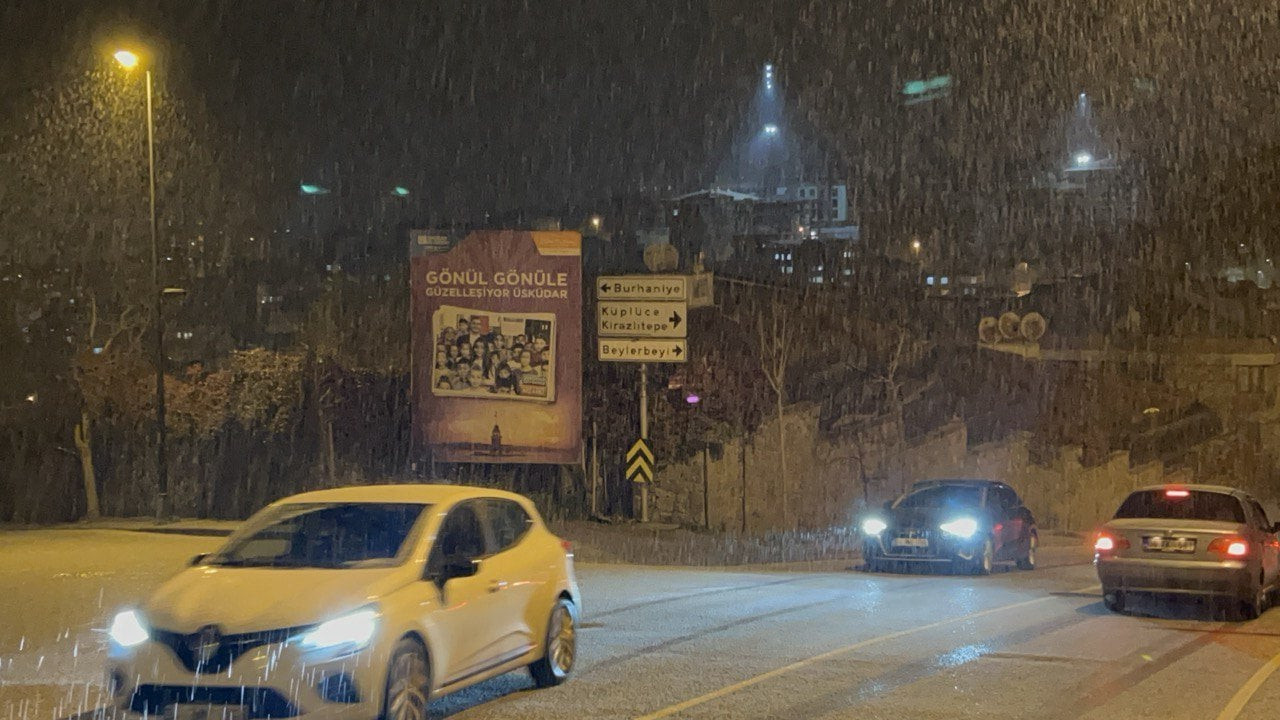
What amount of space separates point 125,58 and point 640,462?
13.2 m

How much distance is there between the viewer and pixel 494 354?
1052 inches

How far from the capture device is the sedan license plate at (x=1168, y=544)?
13.9 metres

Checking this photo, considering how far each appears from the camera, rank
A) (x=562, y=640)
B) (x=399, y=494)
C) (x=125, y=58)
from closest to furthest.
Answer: (x=399, y=494) < (x=562, y=640) < (x=125, y=58)

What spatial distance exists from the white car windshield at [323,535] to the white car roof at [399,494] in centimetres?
7

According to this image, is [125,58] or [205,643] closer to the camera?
[205,643]

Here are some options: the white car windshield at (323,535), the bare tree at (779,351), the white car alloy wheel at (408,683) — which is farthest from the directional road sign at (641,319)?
the white car alloy wheel at (408,683)

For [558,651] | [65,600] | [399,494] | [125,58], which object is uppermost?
[125,58]

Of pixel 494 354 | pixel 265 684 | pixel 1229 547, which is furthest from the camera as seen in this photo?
pixel 494 354

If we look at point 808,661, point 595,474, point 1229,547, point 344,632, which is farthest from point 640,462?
point 344,632

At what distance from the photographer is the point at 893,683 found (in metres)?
9.57

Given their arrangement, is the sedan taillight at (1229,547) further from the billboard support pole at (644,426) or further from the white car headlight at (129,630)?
the billboard support pole at (644,426)

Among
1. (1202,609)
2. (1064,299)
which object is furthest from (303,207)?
(1202,609)

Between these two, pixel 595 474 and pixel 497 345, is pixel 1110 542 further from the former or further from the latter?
pixel 595 474

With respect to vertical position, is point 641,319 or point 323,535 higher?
point 641,319
